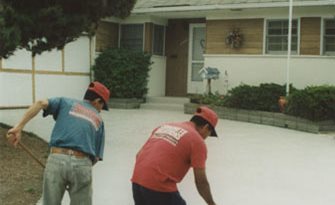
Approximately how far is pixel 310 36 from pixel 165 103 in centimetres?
531

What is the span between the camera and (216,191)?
8.85 m

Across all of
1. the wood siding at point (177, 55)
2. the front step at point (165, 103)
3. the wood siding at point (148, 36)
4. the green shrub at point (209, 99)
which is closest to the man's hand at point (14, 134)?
the green shrub at point (209, 99)

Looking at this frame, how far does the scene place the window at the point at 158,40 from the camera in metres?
22.2

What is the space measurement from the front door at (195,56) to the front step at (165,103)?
2.98ft

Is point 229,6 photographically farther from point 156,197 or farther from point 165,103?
point 156,197

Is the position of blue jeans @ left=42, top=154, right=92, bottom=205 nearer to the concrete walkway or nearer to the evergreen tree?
the concrete walkway

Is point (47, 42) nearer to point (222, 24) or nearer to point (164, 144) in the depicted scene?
point (164, 144)

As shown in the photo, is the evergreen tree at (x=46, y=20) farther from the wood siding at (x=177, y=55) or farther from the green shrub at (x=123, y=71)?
the wood siding at (x=177, y=55)

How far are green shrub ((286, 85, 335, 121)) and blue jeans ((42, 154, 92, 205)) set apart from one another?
409 inches

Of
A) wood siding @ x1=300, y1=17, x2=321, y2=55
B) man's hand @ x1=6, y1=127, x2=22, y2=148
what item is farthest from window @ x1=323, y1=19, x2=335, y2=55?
man's hand @ x1=6, y1=127, x2=22, y2=148

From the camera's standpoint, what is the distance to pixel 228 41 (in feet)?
64.8

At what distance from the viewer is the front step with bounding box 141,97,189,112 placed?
19797 millimetres

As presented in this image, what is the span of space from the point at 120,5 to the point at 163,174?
8.00m

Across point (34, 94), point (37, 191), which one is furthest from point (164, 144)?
point (34, 94)
